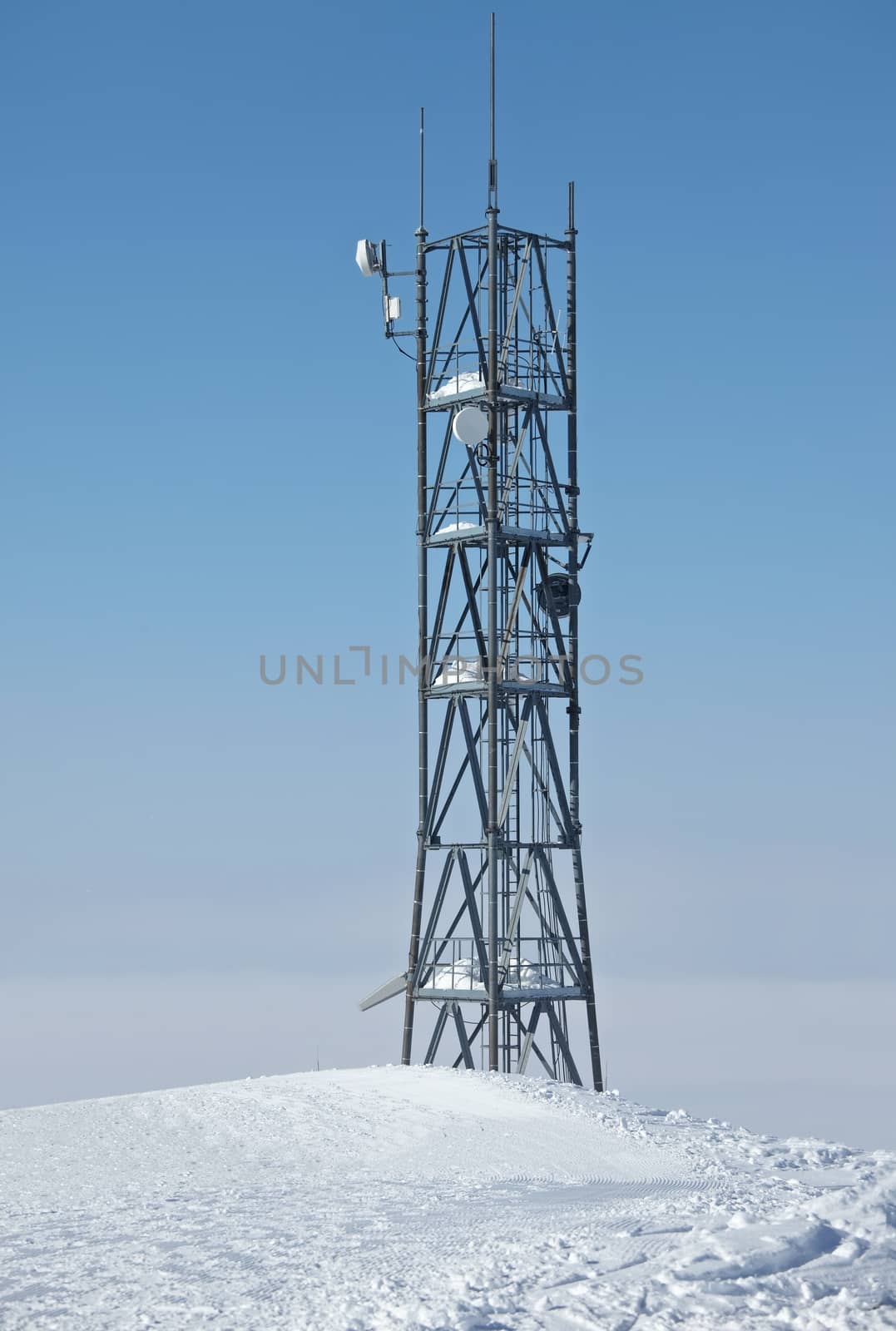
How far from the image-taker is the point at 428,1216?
21.9 meters

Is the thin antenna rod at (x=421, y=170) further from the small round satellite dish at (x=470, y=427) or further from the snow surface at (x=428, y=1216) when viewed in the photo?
the snow surface at (x=428, y=1216)

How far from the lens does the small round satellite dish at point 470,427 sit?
3703cm

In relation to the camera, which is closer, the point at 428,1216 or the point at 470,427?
the point at 428,1216

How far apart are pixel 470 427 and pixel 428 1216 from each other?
63.6ft

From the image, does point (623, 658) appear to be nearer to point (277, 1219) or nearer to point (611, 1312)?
point (277, 1219)

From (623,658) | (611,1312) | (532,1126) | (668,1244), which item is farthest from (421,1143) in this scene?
(623,658)

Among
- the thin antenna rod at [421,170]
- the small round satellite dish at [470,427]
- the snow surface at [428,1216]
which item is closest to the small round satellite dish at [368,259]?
the thin antenna rod at [421,170]

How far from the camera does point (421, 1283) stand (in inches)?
726

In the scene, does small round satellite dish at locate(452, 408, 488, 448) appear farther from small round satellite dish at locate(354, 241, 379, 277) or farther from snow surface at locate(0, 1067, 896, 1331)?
snow surface at locate(0, 1067, 896, 1331)

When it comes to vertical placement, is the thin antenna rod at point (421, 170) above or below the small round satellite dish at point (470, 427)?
above

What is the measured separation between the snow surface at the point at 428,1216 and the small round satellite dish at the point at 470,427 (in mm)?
13506

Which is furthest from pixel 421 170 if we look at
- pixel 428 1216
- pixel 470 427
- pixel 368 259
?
pixel 428 1216

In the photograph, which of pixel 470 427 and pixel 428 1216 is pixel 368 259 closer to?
pixel 470 427

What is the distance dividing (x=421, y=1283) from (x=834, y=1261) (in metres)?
4.91
